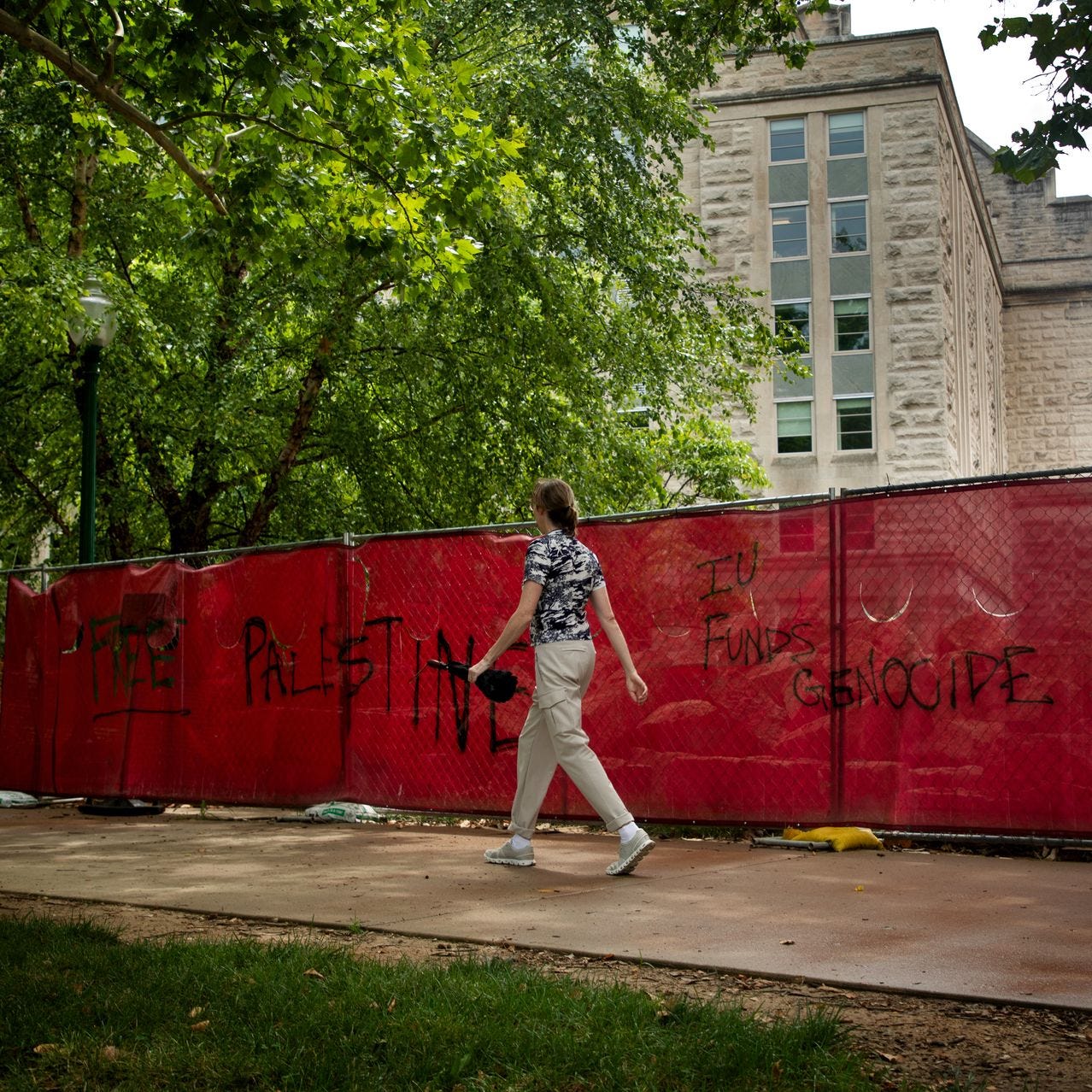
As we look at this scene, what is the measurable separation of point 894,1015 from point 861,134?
32.0 meters

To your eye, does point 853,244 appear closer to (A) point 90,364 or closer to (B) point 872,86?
(B) point 872,86

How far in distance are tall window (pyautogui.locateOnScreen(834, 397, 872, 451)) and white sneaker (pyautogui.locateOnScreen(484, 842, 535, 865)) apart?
2612 cm

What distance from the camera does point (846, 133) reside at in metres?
33.6

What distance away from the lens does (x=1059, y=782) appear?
7449 mm

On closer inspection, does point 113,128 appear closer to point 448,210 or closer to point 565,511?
point 448,210

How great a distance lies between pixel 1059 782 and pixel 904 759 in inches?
33.3

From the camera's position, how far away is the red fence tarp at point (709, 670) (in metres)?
7.61

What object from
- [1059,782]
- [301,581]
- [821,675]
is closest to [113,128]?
[301,581]

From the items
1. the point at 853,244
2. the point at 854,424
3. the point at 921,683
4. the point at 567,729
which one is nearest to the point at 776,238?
the point at 853,244

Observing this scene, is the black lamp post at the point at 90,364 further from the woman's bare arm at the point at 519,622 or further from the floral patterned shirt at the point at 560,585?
the floral patterned shirt at the point at 560,585

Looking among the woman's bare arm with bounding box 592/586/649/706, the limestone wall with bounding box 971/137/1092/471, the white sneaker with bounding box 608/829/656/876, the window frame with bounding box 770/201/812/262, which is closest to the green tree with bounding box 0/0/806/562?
the woman's bare arm with bounding box 592/586/649/706

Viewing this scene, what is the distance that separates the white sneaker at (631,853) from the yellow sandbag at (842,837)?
145 cm

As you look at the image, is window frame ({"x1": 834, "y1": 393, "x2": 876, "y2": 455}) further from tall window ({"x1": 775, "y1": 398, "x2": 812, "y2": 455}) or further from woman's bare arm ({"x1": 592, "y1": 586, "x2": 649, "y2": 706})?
woman's bare arm ({"x1": 592, "y1": 586, "x2": 649, "y2": 706})

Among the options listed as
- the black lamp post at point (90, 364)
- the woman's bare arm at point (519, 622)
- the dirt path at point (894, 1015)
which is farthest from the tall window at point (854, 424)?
the dirt path at point (894, 1015)
